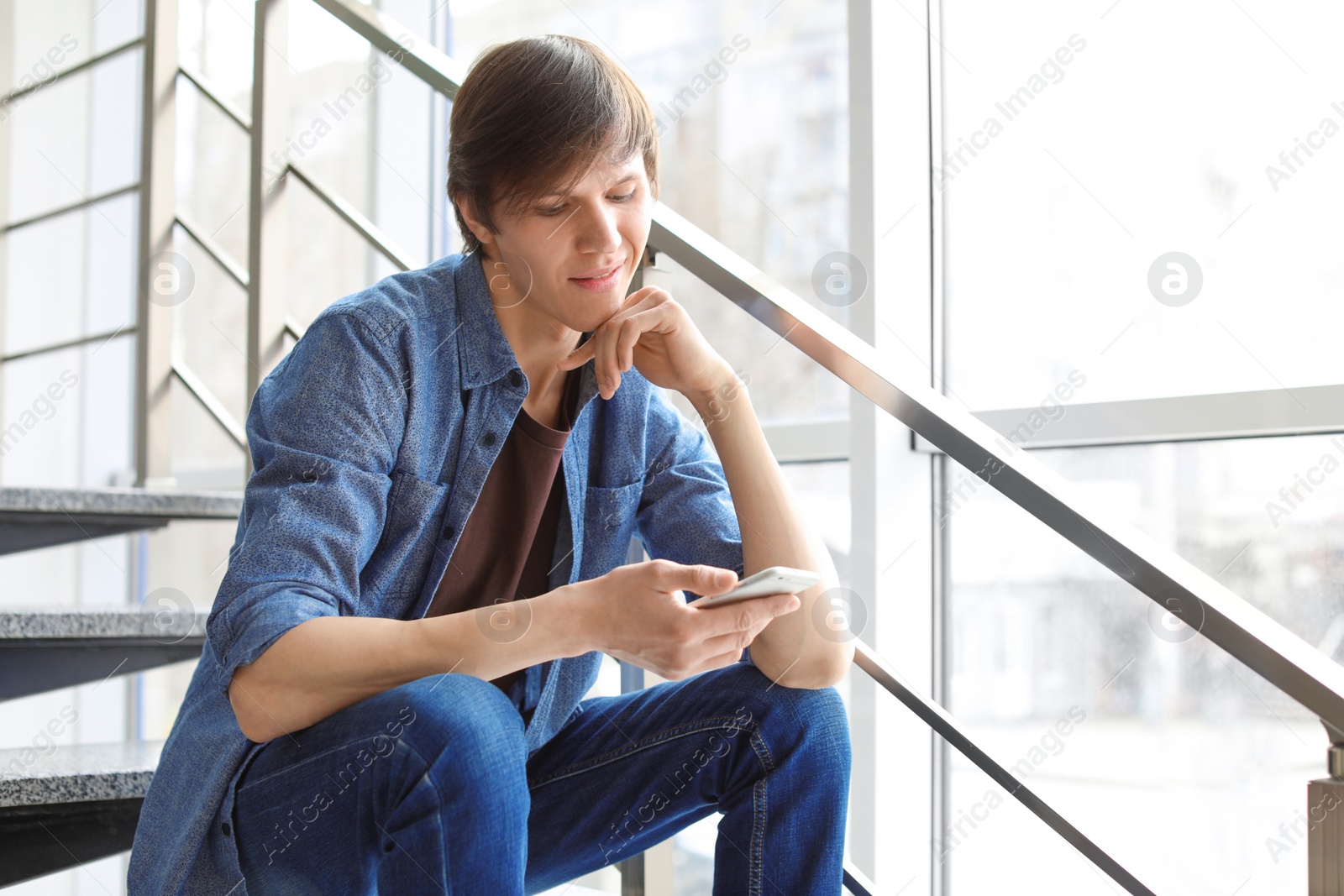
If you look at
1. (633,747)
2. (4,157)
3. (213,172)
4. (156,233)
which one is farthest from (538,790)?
(4,157)

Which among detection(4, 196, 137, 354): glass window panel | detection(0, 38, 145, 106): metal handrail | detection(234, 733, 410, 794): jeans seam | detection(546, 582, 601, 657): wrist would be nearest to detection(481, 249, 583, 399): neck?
detection(546, 582, 601, 657): wrist

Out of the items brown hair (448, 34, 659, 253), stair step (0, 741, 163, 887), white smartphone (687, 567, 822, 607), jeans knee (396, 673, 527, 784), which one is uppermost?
brown hair (448, 34, 659, 253)

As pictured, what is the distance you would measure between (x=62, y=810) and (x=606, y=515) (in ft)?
1.98

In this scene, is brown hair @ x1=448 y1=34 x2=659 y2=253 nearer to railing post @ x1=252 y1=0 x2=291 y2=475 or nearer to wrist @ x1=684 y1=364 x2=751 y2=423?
wrist @ x1=684 y1=364 x2=751 y2=423

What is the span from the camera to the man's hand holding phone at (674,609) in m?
0.73

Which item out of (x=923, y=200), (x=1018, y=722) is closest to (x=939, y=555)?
(x=1018, y=722)

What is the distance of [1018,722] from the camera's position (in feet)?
4.97

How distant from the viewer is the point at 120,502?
53.9 inches

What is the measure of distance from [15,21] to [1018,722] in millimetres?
2806

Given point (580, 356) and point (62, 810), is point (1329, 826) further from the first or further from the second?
point (62, 810)

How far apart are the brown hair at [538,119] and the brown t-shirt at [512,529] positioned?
0.21 m

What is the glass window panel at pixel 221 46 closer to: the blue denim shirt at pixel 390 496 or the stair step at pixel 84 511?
the stair step at pixel 84 511

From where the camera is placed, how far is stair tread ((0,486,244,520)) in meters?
1.30

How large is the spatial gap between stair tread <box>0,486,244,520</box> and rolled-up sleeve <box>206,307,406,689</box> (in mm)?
489
